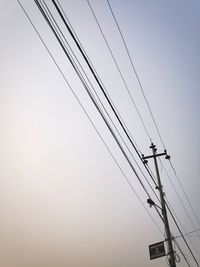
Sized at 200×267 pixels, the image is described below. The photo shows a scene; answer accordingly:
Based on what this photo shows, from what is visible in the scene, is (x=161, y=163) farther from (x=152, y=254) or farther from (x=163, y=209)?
(x=152, y=254)

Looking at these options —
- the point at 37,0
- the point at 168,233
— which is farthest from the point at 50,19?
the point at 168,233

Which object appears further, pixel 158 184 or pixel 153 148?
pixel 153 148

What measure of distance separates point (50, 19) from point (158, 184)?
8333mm

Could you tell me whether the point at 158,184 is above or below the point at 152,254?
above

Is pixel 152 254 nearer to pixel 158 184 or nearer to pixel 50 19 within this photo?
pixel 158 184

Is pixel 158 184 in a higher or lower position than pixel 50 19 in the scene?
lower

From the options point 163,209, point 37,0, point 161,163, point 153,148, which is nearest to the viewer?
point 37,0

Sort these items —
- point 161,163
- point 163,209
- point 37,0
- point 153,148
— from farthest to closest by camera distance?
point 161,163 < point 153,148 < point 163,209 < point 37,0

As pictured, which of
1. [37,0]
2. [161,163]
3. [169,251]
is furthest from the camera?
[161,163]

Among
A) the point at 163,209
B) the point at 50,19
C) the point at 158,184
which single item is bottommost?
the point at 163,209

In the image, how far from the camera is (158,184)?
1167 cm

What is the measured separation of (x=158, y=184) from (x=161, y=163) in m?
3.36

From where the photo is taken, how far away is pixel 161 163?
48.9ft

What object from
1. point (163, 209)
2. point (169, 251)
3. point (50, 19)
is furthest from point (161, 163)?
point (50, 19)
